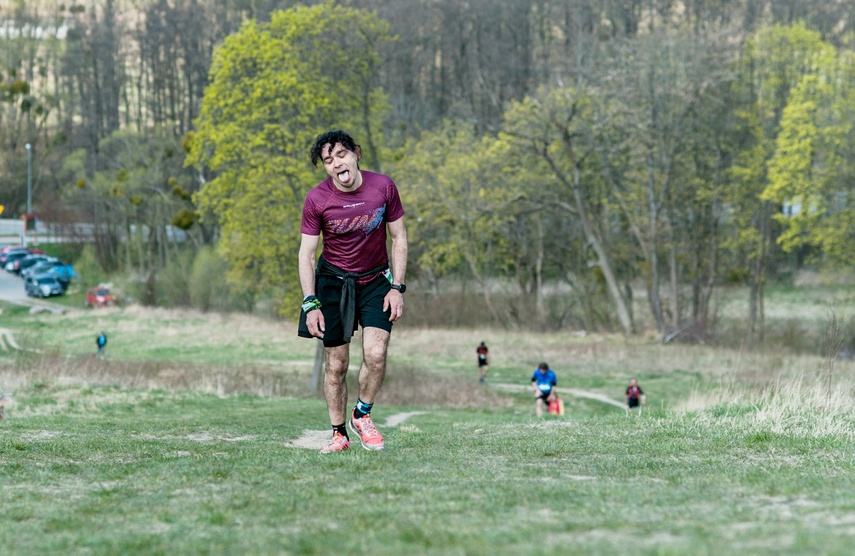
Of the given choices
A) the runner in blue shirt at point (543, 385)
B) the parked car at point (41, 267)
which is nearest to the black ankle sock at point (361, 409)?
the runner in blue shirt at point (543, 385)

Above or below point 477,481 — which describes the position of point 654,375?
below

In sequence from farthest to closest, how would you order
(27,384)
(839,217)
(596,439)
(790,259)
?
(790,259)
(839,217)
(27,384)
(596,439)

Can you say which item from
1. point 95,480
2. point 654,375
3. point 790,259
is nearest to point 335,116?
point 654,375

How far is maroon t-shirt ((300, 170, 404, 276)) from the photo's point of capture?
9273 millimetres

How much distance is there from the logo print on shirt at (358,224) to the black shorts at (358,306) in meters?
0.43

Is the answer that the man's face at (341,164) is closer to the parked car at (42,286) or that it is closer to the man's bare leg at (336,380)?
the man's bare leg at (336,380)

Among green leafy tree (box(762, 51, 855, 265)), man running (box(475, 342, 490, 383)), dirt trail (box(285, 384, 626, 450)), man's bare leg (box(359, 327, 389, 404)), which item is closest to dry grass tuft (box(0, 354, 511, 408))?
man running (box(475, 342, 490, 383))

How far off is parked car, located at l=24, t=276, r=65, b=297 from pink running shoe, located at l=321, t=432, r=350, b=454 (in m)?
63.6

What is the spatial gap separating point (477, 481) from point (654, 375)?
33299 mm

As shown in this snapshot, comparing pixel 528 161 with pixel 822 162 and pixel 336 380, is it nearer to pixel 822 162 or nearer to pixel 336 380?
pixel 822 162

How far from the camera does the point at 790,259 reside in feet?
221

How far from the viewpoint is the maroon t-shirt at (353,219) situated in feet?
30.4

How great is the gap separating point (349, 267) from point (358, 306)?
Answer: 344mm

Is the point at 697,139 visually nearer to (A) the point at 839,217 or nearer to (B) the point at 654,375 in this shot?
(A) the point at 839,217
